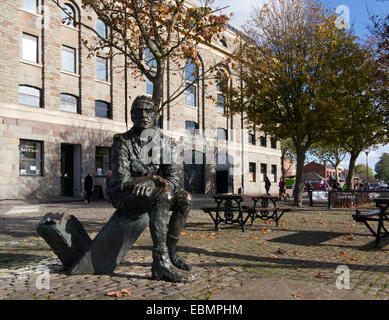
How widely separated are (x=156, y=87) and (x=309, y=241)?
565 centimetres

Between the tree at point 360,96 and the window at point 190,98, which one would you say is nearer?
the tree at point 360,96

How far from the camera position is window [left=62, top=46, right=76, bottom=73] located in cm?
2144

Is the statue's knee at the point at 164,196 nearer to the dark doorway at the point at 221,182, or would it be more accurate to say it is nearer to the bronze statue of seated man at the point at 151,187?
the bronze statue of seated man at the point at 151,187

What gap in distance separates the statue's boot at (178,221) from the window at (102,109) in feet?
65.5

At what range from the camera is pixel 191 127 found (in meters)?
29.8

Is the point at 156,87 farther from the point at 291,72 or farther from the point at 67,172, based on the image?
the point at 67,172

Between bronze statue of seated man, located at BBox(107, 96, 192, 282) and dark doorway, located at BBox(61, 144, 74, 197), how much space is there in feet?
62.0

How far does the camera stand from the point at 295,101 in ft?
52.2

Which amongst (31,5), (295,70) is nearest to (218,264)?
(295,70)

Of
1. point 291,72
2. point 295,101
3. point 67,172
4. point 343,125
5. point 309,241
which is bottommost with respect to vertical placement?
point 309,241

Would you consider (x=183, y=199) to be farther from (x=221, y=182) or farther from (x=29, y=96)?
(x=221, y=182)

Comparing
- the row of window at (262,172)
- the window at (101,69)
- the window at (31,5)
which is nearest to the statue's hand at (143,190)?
the window at (31,5)

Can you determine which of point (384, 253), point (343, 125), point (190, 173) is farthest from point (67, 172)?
point (384, 253)

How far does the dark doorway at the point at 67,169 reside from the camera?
72.0 ft
